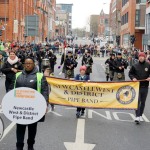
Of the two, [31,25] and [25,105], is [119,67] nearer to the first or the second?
[25,105]

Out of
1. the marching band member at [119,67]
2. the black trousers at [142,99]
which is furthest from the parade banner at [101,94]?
the marching band member at [119,67]

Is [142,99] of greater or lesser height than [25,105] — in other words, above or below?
below

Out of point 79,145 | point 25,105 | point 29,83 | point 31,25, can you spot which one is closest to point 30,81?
point 29,83

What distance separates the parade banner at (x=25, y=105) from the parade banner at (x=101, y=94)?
184 inches

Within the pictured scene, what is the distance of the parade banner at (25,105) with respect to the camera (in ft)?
24.5

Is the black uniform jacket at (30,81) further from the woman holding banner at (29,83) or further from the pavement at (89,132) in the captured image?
the pavement at (89,132)

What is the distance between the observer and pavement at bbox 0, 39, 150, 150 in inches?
350

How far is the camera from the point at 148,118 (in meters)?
12.5

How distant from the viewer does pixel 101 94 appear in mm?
12094

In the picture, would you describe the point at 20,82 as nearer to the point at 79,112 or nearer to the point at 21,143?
the point at 21,143

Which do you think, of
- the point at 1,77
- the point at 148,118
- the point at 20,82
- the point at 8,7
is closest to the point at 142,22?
the point at 8,7

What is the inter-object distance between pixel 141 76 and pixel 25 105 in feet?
15.8

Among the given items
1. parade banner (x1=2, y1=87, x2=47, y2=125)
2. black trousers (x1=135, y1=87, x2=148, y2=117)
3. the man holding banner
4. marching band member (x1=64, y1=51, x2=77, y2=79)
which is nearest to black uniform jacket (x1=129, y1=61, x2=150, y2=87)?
the man holding banner

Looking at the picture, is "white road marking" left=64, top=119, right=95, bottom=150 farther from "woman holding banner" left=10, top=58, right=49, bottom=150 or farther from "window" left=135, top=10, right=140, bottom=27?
"window" left=135, top=10, right=140, bottom=27
